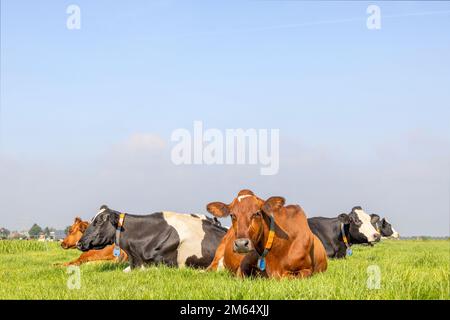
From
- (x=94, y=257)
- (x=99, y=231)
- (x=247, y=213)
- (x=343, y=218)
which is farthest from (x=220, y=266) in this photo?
(x=343, y=218)

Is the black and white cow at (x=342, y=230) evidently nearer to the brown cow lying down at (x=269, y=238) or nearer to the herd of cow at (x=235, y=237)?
the herd of cow at (x=235, y=237)

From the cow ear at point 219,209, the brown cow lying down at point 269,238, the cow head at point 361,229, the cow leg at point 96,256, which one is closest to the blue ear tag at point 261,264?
the brown cow lying down at point 269,238

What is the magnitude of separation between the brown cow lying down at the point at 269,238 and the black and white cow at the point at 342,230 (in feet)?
25.2

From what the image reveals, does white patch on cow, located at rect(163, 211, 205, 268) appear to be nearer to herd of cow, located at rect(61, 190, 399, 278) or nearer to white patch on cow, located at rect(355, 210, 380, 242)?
herd of cow, located at rect(61, 190, 399, 278)

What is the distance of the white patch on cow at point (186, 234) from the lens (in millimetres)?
14672

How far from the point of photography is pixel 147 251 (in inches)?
572

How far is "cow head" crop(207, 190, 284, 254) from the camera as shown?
9250 millimetres

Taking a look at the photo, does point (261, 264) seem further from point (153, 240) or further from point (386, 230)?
point (386, 230)

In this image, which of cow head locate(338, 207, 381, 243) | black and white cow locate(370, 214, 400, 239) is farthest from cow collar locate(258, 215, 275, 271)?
black and white cow locate(370, 214, 400, 239)

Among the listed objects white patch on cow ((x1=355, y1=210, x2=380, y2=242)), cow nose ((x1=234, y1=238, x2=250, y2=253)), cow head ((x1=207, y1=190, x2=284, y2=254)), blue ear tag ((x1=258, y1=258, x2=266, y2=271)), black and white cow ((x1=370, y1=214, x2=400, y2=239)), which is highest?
cow head ((x1=207, y1=190, x2=284, y2=254))
